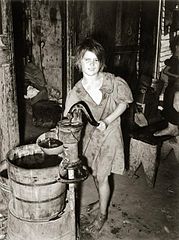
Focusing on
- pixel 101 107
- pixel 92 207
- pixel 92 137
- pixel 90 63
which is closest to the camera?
pixel 90 63

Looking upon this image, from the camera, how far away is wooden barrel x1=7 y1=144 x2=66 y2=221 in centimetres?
293

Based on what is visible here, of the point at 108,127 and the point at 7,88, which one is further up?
the point at 7,88

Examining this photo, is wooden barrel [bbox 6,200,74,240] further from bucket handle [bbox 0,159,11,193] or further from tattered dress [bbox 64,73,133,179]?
tattered dress [bbox 64,73,133,179]

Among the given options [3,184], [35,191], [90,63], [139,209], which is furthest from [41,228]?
[90,63]

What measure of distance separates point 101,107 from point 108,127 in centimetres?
22

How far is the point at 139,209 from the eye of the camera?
4219 millimetres

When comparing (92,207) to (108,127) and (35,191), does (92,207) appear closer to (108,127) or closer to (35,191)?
(108,127)

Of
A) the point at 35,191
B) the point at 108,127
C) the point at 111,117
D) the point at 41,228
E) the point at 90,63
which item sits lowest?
the point at 41,228

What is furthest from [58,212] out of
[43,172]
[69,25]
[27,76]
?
[27,76]

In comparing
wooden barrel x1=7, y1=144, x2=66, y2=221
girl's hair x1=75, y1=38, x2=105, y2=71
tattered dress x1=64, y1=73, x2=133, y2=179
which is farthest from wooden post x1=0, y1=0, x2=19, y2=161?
girl's hair x1=75, y1=38, x2=105, y2=71

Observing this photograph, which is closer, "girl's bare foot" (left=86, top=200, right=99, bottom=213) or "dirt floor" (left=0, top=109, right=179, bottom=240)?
"dirt floor" (left=0, top=109, right=179, bottom=240)

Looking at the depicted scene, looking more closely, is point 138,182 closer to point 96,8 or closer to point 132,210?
point 132,210

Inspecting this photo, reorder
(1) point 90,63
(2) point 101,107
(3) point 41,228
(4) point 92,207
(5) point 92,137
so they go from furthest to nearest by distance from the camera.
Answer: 1. (4) point 92,207
2. (5) point 92,137
3. (2) point 101,107
4. (1) point 90,63
5. (3) point 41,228

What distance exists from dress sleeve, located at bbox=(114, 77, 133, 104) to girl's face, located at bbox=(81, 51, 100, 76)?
27cm
